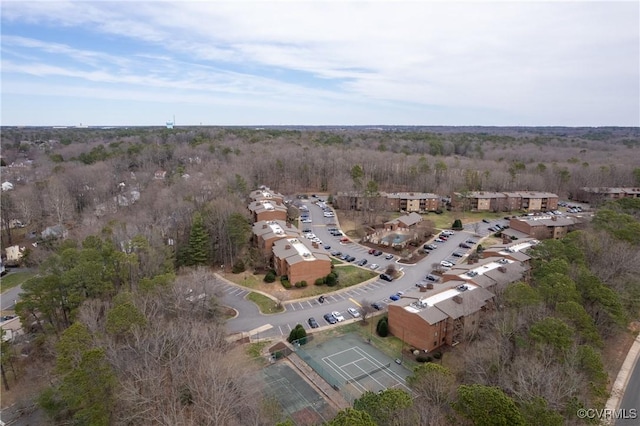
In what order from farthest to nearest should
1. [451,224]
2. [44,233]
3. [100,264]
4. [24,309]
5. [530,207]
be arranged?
[530,207] < [451,224] < [44,233] < [100,264] < [24,309]

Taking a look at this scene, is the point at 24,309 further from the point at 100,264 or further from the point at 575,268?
the point at 575,268

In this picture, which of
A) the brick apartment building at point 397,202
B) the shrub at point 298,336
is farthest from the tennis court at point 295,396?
the brick apartment building at point 397,202

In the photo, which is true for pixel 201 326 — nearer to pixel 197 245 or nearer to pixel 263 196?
pixel 197 245

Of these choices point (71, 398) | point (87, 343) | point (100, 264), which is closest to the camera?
point (71, 398)

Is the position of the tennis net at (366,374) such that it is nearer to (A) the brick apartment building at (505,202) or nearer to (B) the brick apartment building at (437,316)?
(B) the brick apartment building at (437,316)

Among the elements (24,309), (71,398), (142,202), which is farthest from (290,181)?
(71,398)

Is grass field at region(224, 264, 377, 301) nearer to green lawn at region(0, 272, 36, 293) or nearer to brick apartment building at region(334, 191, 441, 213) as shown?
green lawn at region(0, 272, 36, 293)
